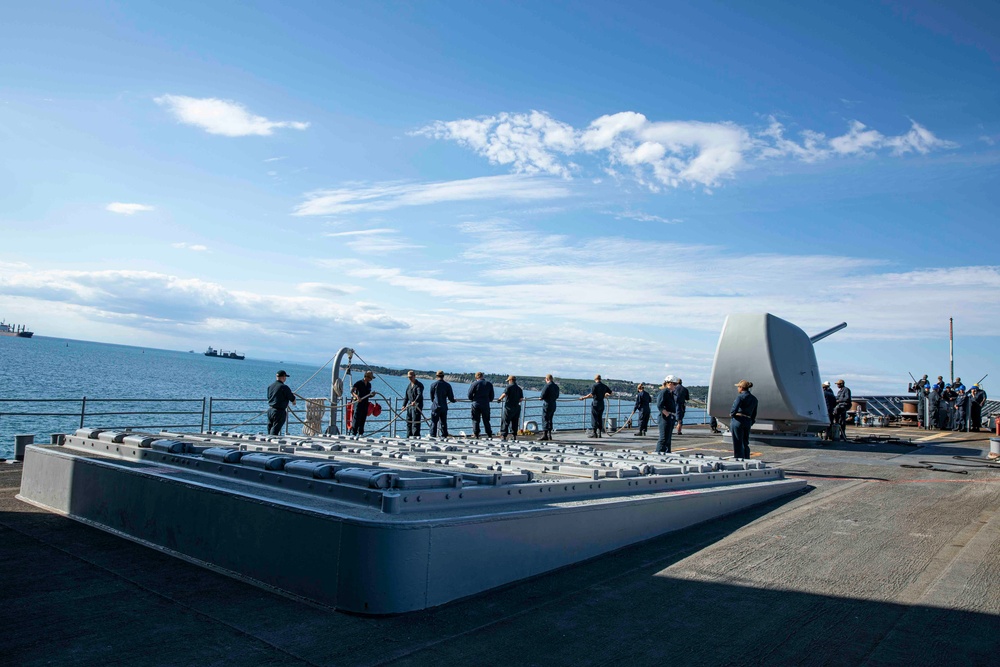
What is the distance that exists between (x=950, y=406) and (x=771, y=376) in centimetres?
1412

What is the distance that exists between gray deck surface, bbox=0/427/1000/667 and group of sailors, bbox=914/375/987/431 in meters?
24.1

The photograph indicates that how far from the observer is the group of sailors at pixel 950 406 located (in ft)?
90.1

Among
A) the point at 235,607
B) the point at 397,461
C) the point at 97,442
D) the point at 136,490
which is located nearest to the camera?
the point at 235,607

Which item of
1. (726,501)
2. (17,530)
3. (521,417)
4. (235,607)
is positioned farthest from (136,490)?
(521,417)

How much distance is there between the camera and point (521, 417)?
2047 centimetres

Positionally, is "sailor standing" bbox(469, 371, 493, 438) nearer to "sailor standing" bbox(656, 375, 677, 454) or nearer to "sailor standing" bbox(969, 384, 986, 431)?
"sailor standing" bbox(656, 375, 677, 454)

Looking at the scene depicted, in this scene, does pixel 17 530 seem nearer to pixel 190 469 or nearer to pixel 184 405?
A: pixel 190 469

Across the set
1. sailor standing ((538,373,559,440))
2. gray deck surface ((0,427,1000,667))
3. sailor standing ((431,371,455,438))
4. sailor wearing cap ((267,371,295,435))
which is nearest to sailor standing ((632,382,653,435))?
sailor standing ((538,373,559,440))

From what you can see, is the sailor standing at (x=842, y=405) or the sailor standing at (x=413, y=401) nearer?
the sailor standing at (x=413, y=401)

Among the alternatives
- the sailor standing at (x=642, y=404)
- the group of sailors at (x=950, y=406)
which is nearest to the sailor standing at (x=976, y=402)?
the group of sailors at (x=950, y=406)

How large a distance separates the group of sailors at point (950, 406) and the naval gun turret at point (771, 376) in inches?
439

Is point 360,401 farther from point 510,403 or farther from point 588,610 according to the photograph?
point 588,610

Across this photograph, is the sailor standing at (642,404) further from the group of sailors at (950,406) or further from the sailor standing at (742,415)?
the group of sailors at (950,406)

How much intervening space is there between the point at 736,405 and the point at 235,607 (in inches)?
389
